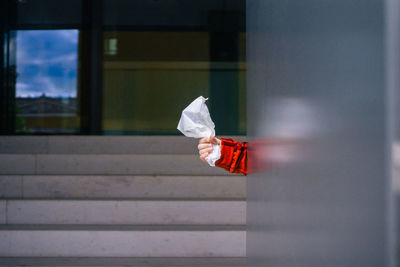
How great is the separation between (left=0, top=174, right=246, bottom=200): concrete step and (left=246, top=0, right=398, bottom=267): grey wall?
6.69ft

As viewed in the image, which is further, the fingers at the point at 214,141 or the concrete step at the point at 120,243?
the concrete step at the point at 120,243

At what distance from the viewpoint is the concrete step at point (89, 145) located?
366 cm

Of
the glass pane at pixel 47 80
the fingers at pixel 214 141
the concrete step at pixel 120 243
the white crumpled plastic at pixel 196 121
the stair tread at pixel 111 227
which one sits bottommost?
the concrete step at pixel 120 243

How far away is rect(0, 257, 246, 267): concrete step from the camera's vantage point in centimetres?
219

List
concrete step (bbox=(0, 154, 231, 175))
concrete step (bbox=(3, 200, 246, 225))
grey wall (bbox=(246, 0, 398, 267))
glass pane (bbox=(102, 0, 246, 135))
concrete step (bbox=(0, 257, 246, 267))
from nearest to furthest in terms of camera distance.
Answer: grey wall (bbox=(246, 0, 398, 267)), concrete step (bbox=(0, 257, 246, 267)), concrete step (bbox=(3, 200, 246, 225)), concrete step (bbox=(0, 154, 231, 175)), glass pane (bbox=(102, 0, 246, 135))

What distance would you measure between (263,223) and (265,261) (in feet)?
0.27

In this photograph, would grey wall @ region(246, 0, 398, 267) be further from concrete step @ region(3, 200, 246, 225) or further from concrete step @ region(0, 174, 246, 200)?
concrete step @ region(0, 174, 246, 200)

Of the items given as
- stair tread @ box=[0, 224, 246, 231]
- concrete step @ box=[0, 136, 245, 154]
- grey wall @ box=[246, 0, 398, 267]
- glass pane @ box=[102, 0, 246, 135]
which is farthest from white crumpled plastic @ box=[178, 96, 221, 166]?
glass pane @ box=[102, 0, 246, 135]

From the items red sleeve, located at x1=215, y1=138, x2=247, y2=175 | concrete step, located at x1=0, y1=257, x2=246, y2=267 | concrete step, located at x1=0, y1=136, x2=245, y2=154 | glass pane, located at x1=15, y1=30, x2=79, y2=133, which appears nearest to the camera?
red sleeve, located at x1=215, y1=138, x2=247, y2=175

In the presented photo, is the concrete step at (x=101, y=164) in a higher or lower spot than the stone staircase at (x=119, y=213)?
higher

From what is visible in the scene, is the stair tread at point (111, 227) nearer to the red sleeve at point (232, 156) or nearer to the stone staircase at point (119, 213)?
the stone staircase at point (119, 213)

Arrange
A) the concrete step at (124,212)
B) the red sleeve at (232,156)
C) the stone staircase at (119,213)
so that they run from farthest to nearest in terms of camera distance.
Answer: the concrete step at (124,212)
the stone staircase at (119,213)
the red sleeve at (232,156)

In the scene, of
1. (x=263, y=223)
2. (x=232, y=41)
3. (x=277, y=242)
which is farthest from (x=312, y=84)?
(x=232, y=41)

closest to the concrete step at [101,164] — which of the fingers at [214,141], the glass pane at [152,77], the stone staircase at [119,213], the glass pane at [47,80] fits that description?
the stone staircase at [119,213]
